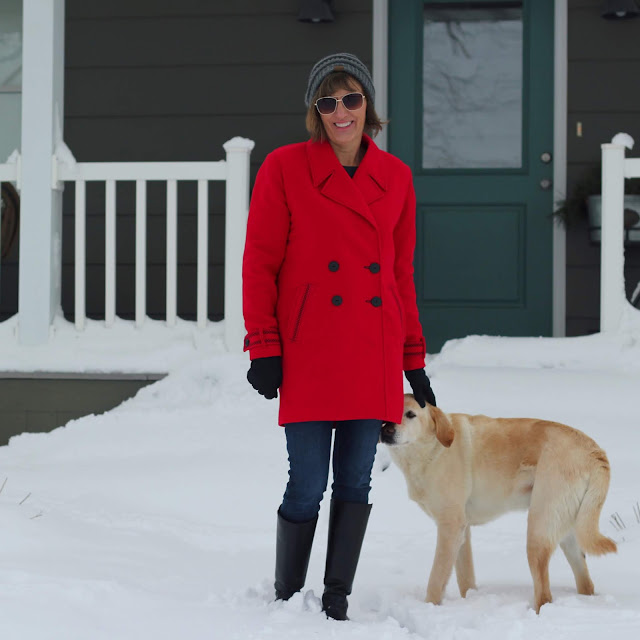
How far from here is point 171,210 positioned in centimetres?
611

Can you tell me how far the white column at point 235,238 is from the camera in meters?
5.95

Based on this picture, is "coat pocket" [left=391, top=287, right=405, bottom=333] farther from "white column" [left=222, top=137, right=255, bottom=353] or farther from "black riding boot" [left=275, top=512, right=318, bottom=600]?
"white column" [left=222, top=137, right=255, bottom=353]

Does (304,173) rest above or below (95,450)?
above

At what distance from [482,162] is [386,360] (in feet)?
14.2

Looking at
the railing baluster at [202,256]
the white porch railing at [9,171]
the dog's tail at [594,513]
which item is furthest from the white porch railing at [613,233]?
the white porch railing at [9,171]

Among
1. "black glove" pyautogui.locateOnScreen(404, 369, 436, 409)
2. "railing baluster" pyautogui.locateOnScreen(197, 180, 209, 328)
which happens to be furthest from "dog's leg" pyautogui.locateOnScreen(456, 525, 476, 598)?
"railing baluster" pyautogui.locateOnScreen(197, 180, 209, 328)

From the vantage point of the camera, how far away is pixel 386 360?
117 inches

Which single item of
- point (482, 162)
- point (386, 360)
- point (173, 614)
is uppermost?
point (482, 162)

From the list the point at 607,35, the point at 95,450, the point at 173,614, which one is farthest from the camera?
the point at 607,35

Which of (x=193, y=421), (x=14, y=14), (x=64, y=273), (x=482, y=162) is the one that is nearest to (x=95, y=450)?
(x=193, y=421)

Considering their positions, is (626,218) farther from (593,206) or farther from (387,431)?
(387,431)

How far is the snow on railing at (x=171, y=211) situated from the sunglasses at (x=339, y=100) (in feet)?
9.98

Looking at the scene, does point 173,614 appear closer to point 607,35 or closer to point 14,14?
point 607,35

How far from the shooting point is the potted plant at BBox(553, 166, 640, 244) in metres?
6.34
